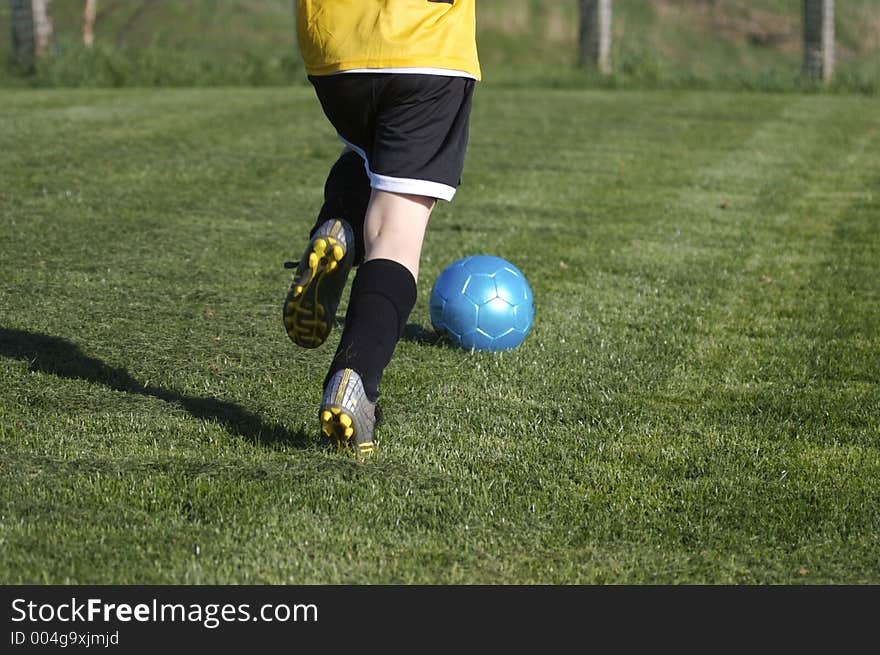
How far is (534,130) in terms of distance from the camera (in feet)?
44.2

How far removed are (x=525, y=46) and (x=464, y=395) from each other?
64.9 ft

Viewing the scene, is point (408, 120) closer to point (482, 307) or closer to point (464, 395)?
point (464, 395)

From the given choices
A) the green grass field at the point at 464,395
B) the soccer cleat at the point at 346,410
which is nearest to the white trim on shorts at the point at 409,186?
the soccer cleat at the point at 346,410

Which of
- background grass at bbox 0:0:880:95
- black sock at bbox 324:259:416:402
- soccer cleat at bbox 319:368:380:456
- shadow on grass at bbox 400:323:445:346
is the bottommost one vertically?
background grass at bbox 0:0:880:95

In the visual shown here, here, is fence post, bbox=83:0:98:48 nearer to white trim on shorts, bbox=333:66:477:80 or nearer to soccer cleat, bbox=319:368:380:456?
white trim on shorts, bbox=333:66:477:80

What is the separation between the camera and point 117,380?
16.2 ft

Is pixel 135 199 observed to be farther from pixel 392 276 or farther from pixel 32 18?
pixel 32 18

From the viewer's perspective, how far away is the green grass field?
3.41 metres

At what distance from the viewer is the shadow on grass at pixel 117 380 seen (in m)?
4.31

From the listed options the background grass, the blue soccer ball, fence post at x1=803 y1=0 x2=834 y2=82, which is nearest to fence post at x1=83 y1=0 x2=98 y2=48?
the background grass

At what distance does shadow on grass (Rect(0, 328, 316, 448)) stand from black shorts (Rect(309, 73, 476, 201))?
95cm

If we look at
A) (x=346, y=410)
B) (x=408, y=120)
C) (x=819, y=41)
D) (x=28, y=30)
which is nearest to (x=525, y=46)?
(x=819, y=41)

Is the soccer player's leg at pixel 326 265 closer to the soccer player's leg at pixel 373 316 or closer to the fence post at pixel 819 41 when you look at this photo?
the soccer player's leg at pixel 373 316

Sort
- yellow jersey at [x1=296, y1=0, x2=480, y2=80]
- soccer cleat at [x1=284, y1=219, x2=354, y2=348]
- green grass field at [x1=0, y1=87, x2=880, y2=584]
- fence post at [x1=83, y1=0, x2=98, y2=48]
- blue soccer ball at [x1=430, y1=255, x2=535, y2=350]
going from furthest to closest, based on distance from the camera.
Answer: fence post at [x1=83, y1=0, x2=98, y2=48], blue soccer ball at [x1=430, y1=255, x2=535, y2=350], soccer cleat at [x1=284, y1=219, x2=354, y2=348], yellow jersey at [x1=296, y1=0, x2=480, y2=80], green grass field at [x1=0, y1=87, x2=880, y2=584]
